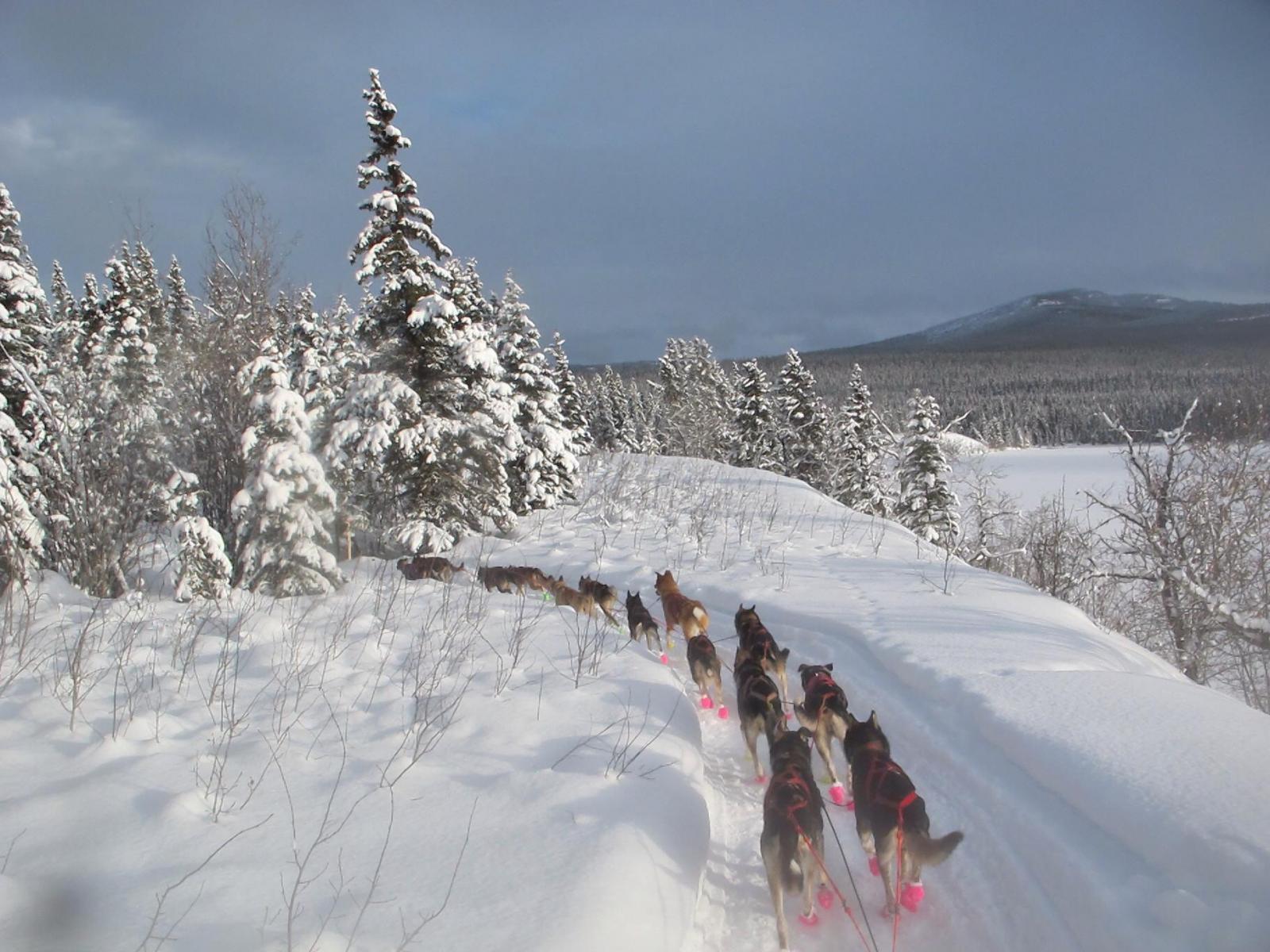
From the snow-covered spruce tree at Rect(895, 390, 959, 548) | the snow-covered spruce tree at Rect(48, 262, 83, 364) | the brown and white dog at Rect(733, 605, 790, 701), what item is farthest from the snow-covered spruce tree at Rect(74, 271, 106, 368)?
the snow-covered spruce tree at Rect(895, 390, 959, 548)

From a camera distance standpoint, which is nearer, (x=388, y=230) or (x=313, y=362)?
(x=388, y=230)

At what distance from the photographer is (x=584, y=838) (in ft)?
10.9

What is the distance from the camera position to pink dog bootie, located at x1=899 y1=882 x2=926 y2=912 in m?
3.46

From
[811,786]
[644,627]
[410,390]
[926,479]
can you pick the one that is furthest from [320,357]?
[926,479]

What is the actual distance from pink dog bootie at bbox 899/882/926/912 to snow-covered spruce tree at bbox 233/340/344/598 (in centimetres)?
760

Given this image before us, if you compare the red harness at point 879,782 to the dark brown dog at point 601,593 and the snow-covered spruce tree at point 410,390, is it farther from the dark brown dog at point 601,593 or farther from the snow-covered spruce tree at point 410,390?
the snow-covered spruce tree at point 410,390

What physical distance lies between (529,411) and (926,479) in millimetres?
17185

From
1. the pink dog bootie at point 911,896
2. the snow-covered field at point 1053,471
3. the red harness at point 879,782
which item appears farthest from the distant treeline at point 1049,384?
the pink dog bootie at point 911,896

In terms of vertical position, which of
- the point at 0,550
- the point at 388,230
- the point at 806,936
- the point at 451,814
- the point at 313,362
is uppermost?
the point at 388,230

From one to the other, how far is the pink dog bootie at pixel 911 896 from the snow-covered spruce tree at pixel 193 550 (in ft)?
23.7

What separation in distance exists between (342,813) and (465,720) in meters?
1.12

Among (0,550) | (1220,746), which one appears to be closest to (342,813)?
(1220,746)

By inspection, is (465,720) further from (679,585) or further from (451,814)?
(679,585)

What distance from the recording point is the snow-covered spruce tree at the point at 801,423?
36.0m
